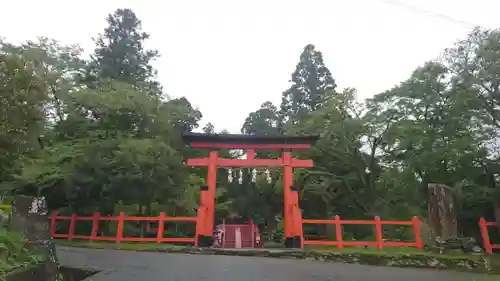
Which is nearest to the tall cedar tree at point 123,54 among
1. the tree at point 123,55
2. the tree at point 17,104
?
the tree at point 123,55

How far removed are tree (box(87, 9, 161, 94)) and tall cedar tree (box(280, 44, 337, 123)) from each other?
1059 centimetres

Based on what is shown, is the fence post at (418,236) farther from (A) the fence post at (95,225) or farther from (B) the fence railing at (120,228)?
(A) the fence post at (95,225)

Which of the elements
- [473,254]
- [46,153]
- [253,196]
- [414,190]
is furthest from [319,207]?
[46,153]

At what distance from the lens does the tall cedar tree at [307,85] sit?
3061cm

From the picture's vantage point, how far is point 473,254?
441 inches

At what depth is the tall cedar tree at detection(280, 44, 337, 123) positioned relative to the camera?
30609 millimetres

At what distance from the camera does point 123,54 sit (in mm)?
27031

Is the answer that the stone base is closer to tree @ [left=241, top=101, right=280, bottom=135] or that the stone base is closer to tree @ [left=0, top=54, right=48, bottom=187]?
tree @ [left=0, top=54, right=48, bottom=187]

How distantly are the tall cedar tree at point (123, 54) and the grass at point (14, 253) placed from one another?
66.8 ft

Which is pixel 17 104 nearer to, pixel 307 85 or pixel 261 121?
pixel 307 85

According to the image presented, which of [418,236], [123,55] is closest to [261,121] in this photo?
[123,55]

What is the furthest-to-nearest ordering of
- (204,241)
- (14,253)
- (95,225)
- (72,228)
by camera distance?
(72,228) → (95,225) → (204,241) → (14,253)

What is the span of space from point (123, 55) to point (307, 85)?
555 inches

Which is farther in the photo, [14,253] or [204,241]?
[204,241]
